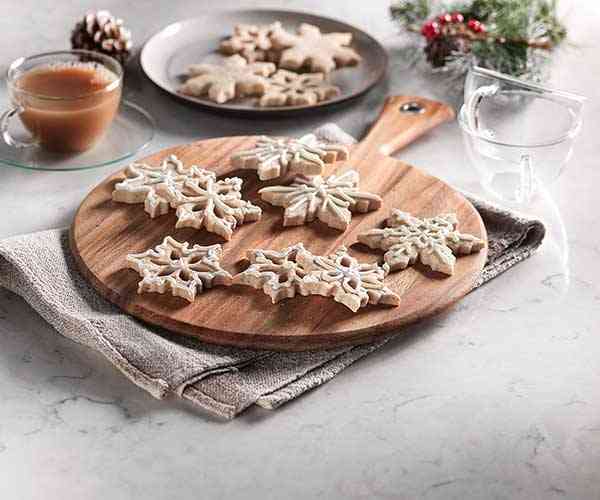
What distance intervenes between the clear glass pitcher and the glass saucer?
59 cm

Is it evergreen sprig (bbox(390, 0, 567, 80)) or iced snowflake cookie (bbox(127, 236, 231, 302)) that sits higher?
evergreen sprig (bbox(390, 0, 567, 80))

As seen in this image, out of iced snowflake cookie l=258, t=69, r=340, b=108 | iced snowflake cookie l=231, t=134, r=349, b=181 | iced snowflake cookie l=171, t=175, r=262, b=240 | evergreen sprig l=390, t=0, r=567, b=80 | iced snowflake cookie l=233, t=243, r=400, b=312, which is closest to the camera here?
iced snowflake cookie l=233, t=243, r=400, b=312

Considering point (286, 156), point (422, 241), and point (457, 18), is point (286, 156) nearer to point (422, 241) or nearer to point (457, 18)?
point (422, 241)

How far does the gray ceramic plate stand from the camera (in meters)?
2.03

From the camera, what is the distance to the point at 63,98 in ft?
5.88

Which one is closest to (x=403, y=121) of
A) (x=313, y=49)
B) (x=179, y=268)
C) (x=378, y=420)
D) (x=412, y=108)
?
(x=412, y=108)

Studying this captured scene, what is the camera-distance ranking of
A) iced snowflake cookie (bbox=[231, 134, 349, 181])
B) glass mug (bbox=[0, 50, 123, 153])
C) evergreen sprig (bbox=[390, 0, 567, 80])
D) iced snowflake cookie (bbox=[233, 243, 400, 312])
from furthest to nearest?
1. evergreen sprig (bbox=[390, 0, 567, 80])
2. glass mug (bbox=[0, 50, 123, 153])
3. iced snowflake cookie (bbox=[231, 134, 349, 181])
4. iced snowflake cookie (bbox=[233, 243, 400, 312])

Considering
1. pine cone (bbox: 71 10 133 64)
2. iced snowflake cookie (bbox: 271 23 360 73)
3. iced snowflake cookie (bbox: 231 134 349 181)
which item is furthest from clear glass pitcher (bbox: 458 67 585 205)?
pine cone (bbox: 71 10 133 64)

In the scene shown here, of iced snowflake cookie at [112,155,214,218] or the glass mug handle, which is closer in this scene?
iced snowflake cookie at [112,155,214,218]

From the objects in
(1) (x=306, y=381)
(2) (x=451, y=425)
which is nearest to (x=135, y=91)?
(1) (x=306, y=381)

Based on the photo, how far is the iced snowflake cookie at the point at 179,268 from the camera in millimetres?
1439

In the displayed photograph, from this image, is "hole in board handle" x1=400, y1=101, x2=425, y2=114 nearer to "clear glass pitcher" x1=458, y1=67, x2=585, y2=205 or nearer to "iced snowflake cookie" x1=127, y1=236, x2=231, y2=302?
"clear glass pitcher" x1=458, y1=67, x2=585, y2=205

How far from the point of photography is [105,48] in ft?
6.94

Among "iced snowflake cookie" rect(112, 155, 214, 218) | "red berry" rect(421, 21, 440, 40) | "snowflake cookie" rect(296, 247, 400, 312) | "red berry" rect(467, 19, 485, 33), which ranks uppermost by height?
"red berry" rect(467, 19, 485, 33)
